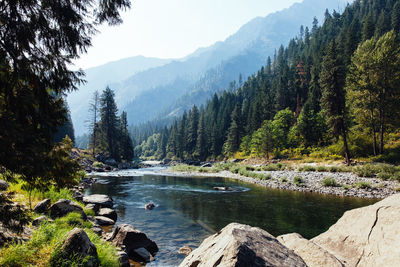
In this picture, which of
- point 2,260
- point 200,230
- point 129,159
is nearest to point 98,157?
point 129,159

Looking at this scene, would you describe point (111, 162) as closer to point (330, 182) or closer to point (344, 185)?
point (330, 182)

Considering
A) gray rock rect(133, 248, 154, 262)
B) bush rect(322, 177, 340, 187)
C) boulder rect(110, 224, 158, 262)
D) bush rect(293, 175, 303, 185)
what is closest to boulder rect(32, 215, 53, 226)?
boulder rect(110, 224, 158, 262)

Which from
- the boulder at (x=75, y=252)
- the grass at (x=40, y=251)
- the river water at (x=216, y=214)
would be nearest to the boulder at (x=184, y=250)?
the river water at (x=216, y=214)

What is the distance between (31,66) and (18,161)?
2130 mm

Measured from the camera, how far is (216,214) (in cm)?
1557

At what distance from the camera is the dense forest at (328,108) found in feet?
103

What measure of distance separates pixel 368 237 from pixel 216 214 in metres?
10.9

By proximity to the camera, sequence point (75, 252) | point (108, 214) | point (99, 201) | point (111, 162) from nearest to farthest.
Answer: point (75, 252) → point (108, 214) → point (99, 201) → point (111, 162)

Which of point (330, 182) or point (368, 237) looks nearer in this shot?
point (368, 237)

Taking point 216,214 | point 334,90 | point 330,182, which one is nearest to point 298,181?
point 330,182

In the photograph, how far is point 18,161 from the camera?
11.6ft

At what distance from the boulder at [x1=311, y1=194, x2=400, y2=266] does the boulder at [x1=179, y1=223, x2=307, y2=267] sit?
1974mm

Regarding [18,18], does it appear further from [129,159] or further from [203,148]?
[203,148]

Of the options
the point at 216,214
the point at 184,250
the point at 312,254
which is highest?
the point at 312,254
